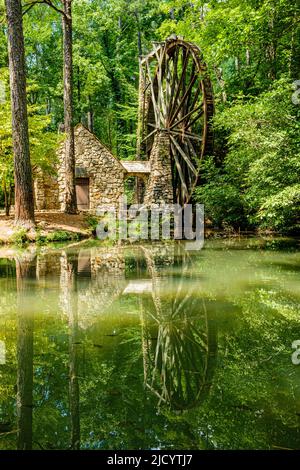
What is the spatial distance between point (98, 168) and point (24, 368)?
54.6 feet

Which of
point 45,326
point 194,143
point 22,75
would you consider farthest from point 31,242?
point 194,143

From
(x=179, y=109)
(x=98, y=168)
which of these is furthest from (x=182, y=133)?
(x=98, y=168)

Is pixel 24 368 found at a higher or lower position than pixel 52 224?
lower

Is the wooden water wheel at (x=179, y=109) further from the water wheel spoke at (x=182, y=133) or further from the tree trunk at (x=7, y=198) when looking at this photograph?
the tree trunk at (x=7, y=198)

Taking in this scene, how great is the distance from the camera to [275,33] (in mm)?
11125

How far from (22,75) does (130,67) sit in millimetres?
18521

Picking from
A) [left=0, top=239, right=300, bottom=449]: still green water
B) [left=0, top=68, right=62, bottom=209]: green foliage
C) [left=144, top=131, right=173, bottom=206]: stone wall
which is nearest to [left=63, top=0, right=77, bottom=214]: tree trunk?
[left=0, top=68, right=62, bottom=209]: green foliage

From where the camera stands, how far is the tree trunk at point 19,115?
1071 centimetres

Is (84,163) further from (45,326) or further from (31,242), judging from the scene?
(45,326)

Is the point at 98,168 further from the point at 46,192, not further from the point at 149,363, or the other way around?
the point at 149,363

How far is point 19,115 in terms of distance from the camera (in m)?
11.1

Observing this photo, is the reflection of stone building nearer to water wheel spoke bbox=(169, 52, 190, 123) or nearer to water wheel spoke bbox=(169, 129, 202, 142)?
water wheel spoke bbox=(169, 129, 202, 142)

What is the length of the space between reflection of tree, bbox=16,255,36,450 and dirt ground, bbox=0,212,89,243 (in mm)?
6121

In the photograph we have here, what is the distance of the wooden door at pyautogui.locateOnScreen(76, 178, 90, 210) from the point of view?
19.1 meters
